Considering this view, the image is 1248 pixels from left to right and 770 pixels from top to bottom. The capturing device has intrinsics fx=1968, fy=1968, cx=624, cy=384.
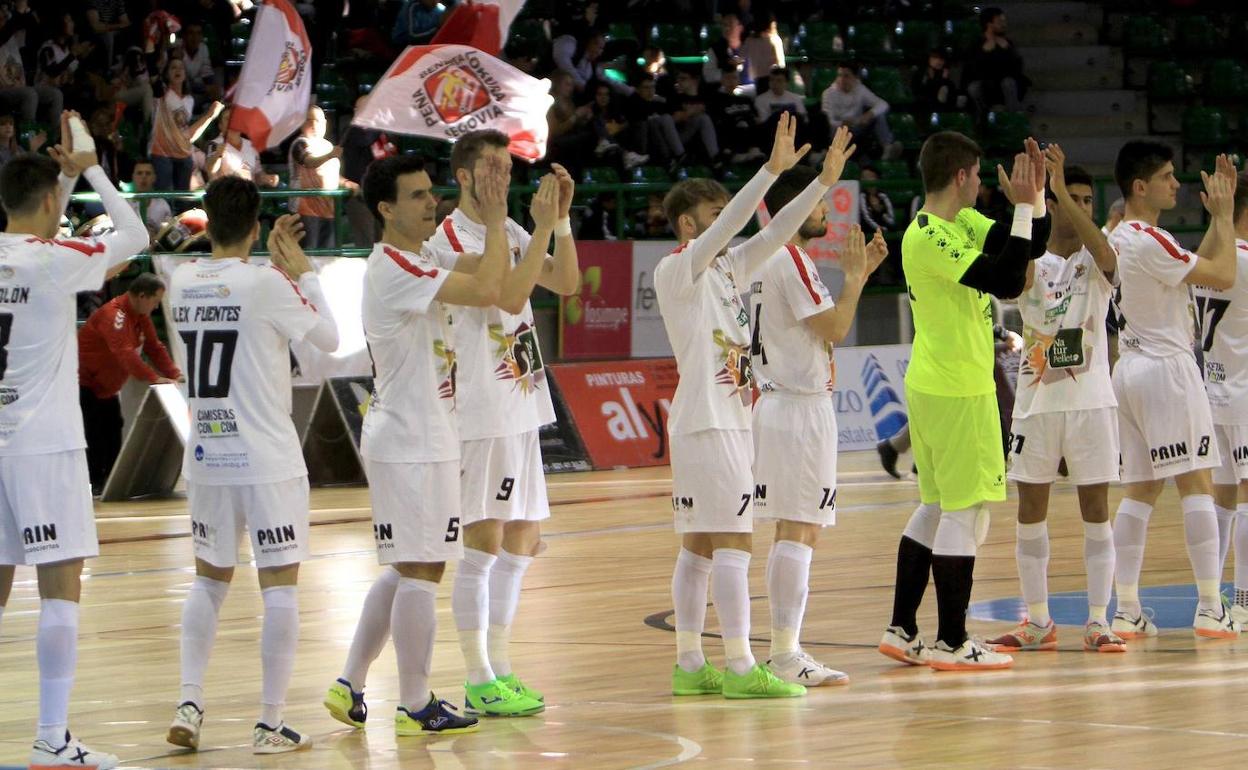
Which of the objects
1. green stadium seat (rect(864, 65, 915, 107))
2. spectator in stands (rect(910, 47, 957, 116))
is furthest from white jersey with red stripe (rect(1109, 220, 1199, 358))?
green stadium seat (rect(864, 65, 915, 107))

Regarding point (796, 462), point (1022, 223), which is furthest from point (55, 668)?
point (1022, 223)

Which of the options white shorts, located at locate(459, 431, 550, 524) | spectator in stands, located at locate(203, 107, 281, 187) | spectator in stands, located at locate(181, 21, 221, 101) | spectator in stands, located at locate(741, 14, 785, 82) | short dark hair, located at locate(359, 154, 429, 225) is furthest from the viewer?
spectator in stands, located at locate(741, 14, 785, 82)

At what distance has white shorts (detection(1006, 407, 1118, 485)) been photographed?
896 centimetres

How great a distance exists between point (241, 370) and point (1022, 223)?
3306 millimetres

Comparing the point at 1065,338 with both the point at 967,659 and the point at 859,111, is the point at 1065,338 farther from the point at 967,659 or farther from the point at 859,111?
the point at 859,111

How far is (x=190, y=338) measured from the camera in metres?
7.24

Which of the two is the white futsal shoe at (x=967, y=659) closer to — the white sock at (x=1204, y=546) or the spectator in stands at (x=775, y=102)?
the white sock at (x=1204, y=546)

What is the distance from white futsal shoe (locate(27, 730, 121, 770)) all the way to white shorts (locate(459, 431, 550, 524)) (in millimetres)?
1695

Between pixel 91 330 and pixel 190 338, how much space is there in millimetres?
10230

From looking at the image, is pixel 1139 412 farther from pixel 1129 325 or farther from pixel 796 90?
pixel 796 90

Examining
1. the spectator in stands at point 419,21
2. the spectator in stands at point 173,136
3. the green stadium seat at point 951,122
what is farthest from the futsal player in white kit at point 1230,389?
the green stadium seat at point 951,122

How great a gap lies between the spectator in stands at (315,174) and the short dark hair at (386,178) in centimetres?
1195

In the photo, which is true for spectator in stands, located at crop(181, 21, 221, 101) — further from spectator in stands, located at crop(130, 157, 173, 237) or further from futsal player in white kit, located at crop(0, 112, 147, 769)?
futsal player in white kit, located at crop(0, 112, 147, 769)

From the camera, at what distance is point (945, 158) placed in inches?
338
